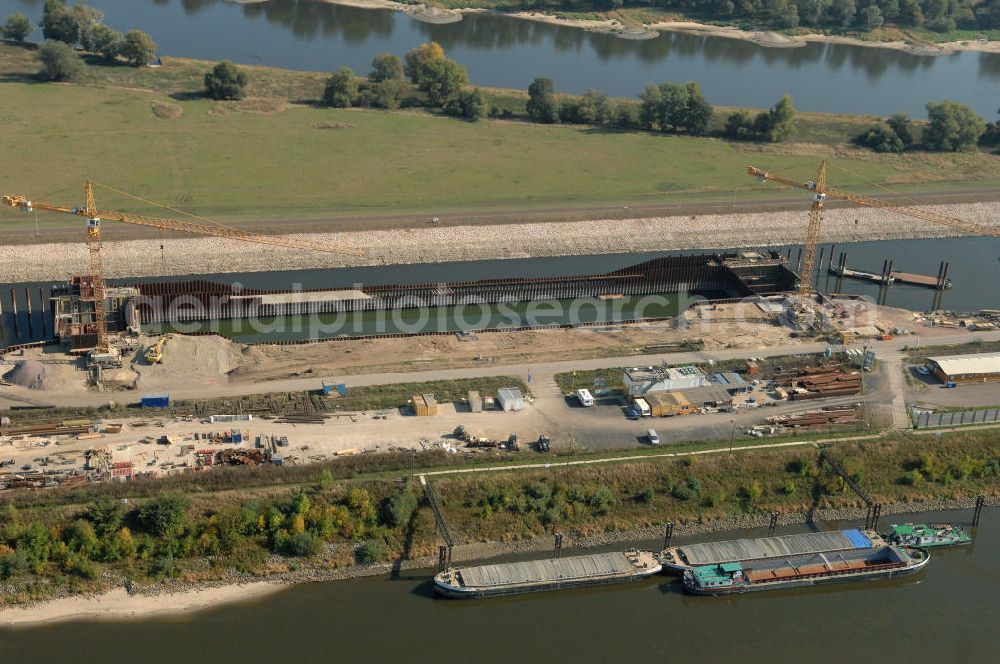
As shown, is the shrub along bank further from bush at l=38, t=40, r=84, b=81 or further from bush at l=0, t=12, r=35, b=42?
bush at l=0, t=12, r=35, b=42

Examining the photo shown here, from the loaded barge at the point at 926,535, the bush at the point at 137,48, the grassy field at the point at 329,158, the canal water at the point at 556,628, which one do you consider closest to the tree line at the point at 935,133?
the grassy field at the point at 329,158

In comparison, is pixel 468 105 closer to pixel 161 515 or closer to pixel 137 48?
pixel 137 48

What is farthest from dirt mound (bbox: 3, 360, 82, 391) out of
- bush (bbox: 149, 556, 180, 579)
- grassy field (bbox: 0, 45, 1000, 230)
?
grassy field (bbox: 0, 45, 1000, 230)

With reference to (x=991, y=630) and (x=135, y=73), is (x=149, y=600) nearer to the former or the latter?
(x=991, y=630)

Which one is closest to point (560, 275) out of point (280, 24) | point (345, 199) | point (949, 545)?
point (345, 199)

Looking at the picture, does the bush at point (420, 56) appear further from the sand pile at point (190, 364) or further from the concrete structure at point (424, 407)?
the concrete structure at point (424, 407)

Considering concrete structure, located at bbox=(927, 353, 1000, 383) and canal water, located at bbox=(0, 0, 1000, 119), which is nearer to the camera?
concrete structure, located at bbox=(927, 353, 1000, 383)

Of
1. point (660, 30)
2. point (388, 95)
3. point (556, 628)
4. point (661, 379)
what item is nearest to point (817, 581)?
point (556, 628)
